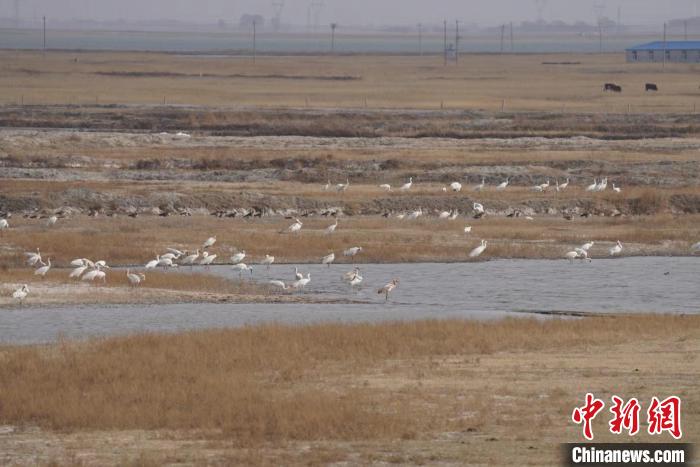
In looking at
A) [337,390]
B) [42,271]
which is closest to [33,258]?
[42,271]

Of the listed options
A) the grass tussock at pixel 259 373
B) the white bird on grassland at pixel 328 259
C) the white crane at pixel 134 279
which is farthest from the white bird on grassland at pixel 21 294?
the white bird on grassland at pixel 328 259

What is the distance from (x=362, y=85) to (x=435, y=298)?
90.4 metres

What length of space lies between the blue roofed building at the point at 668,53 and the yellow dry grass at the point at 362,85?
5.40 meters

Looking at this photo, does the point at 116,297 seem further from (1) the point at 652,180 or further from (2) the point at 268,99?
(2) the point at 268,99

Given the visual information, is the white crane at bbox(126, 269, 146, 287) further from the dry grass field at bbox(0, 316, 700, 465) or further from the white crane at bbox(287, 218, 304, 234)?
the white crane at bbox(287, 218, 304, 234)

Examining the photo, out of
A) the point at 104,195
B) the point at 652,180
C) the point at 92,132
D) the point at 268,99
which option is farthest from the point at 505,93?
the point at 104,195

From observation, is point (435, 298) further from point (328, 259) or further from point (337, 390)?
point (337, 390)

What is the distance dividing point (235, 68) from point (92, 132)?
8773cm

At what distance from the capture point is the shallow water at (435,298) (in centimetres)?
2575

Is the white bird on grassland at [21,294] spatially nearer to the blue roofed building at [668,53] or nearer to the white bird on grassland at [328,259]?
the white bird on grassland at [328,259]

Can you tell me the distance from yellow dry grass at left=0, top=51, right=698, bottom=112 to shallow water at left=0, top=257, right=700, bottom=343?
179 feet

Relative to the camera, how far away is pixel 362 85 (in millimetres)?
118625

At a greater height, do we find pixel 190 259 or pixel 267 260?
pixel 190 259

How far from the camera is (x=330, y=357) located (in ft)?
68.8
